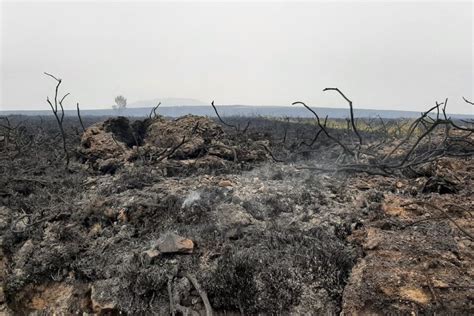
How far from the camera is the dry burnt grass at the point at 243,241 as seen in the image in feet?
8.49

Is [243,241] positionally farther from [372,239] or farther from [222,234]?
[372,239]

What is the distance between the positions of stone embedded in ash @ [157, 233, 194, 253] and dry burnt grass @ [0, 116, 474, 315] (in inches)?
1.9

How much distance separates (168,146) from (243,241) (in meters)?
3.33

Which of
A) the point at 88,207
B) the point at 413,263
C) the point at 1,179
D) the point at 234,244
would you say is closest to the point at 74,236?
the point at 88,207

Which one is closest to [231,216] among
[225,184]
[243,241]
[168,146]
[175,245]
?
[243,241]

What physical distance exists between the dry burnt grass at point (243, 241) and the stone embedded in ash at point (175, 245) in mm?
49

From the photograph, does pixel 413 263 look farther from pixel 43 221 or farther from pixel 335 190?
pixel 43 221

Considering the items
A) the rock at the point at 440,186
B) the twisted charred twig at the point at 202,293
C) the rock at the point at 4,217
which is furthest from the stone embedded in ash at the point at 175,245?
the rock at the point at 440,186

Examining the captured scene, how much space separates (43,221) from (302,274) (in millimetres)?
2442

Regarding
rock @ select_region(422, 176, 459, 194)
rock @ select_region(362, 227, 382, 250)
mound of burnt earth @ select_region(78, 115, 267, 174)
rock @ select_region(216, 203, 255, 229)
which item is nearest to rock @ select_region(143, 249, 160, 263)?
rock @ select_region(216, 203, 255, 229)

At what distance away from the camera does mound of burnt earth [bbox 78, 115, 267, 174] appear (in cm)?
547

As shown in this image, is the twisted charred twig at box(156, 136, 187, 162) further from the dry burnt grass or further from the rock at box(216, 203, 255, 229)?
the rock at box(216, 203, 255, 229)

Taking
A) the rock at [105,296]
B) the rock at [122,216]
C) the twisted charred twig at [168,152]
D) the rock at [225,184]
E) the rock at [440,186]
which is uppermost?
the twisted charred twig at [168,152]

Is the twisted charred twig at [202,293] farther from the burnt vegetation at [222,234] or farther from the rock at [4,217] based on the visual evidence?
the rock at [4,217]
